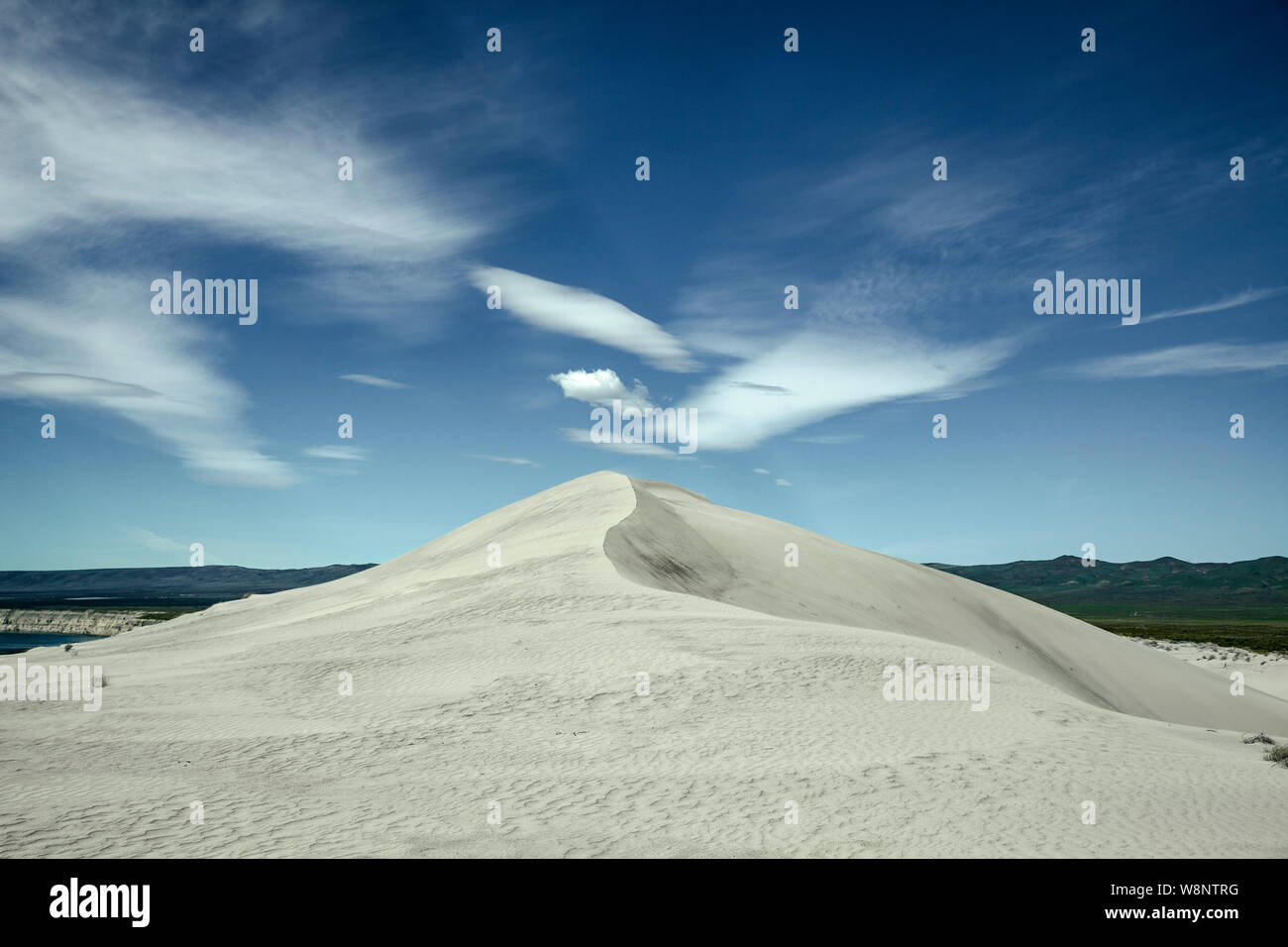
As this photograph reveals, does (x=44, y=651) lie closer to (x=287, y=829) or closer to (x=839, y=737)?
(x=287, y=829)

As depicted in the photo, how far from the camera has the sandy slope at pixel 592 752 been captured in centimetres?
741

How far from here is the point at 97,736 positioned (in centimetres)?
1124

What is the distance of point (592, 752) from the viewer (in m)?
9.64

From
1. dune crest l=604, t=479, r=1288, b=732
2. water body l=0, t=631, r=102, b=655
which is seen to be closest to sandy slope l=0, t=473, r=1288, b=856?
dune crest l=604, t=479, r=1288, b=732

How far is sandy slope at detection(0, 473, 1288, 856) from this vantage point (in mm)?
7406

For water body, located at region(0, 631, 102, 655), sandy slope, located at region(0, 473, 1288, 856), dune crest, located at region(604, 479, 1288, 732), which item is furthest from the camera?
water body, located at region(0, 631, 102, 655)

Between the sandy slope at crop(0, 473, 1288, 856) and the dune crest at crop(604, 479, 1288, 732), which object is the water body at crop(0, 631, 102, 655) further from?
the sandy slope at crop(0, 473, 1288, 856)

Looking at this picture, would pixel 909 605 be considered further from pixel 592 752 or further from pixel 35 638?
pixel 35 638

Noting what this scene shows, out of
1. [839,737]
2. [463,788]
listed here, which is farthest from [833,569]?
[463,788]

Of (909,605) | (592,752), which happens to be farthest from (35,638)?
(592,752)
